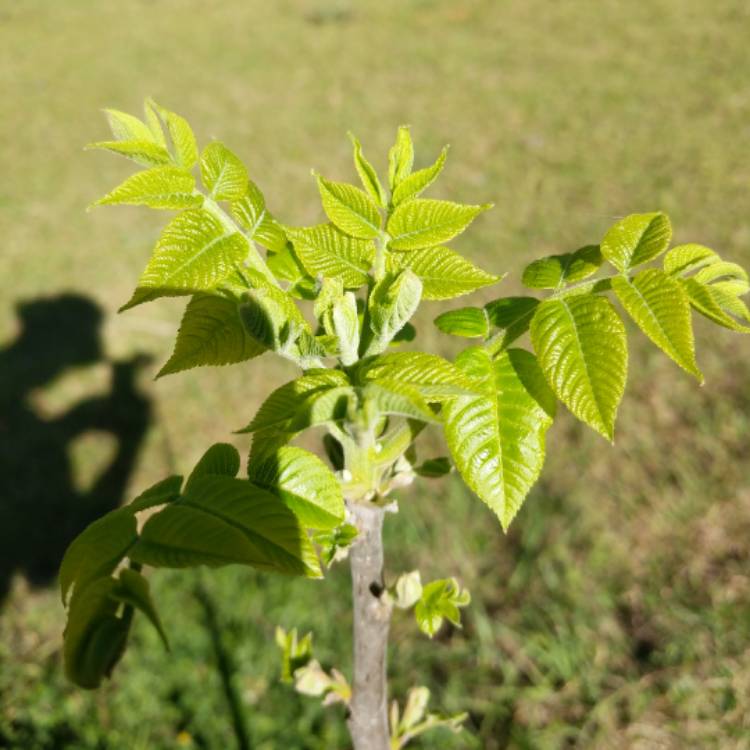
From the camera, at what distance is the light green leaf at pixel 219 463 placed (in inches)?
38.9

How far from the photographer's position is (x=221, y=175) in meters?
1.07

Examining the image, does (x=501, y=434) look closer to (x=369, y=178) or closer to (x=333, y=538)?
(x=333, y=538)

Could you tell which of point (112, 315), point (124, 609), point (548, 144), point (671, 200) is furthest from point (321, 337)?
point (548, 144)

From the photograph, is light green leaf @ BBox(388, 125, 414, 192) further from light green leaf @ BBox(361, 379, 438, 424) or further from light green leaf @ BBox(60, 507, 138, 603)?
light green leaf @ BBox(60, 507, 138, 603)

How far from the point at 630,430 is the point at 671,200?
254cm

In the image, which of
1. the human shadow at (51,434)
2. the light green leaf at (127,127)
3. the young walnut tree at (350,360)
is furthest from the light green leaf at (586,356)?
the human shadow at (51,434)

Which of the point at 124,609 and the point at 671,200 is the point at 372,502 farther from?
the point at 671,200

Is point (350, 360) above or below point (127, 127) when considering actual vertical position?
below

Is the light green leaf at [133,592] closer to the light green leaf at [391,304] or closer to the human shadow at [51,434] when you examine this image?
the light green leaf at [391,304]

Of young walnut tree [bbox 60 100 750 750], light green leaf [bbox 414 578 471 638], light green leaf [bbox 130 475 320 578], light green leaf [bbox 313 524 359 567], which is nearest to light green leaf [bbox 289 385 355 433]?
young walnut tree [bbox 60 100 750 750]

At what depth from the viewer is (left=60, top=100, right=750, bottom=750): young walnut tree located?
0.85 meters

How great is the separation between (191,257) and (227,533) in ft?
1.23

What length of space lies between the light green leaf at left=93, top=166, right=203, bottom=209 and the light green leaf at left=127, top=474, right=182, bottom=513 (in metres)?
0.38

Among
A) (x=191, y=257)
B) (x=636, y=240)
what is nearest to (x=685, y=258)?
(x=636, y=240)
